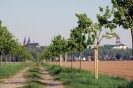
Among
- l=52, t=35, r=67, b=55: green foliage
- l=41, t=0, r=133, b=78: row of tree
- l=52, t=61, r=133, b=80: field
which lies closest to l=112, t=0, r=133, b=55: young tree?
l=41, t=0, r=133, b=78: row of tree

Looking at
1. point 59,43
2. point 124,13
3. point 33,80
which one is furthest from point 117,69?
point 124,13

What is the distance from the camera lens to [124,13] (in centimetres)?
2431

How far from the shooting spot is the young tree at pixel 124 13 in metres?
23.8

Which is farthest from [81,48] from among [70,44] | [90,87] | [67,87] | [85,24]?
[90,87]

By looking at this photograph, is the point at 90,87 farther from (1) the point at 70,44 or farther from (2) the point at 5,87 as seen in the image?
(1) the point at 70,44

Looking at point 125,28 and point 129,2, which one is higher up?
point 129,2

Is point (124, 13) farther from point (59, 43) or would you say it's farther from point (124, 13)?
point (59, 43)

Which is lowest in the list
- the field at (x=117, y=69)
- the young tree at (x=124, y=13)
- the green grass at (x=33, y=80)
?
the green grass at (x=33, y=80)

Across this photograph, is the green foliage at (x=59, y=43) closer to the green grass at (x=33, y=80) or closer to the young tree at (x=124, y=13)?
the green grass at (x=33, y=80)

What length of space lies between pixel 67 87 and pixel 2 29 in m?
32.8

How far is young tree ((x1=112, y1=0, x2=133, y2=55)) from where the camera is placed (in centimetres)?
2377

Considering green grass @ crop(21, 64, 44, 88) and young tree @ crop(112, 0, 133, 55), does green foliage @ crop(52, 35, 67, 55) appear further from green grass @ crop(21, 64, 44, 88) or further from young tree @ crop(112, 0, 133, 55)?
young tree @ crop(112, 0, 133, 55)

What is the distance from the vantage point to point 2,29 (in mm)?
59000

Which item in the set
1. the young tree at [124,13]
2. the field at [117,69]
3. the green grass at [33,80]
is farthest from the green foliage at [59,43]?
the young tree at [124,13]
